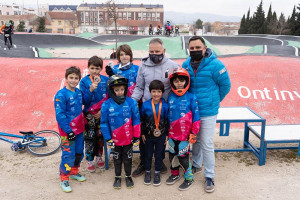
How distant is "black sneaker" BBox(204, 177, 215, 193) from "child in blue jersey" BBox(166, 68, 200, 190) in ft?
0.98

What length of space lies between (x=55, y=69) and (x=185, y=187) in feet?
21.3

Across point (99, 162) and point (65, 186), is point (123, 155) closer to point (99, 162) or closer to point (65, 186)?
point (99, 162)

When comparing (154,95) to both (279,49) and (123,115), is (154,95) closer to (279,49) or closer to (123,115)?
(123,115)

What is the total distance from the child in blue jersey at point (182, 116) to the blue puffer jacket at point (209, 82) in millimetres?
116

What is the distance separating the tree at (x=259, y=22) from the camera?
45.1m

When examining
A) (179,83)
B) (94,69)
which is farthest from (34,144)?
(179,83)

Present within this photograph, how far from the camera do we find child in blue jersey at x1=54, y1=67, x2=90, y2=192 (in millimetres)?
3436

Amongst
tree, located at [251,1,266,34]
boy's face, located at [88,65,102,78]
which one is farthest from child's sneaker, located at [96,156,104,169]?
tree, located at [251,1,266,34]

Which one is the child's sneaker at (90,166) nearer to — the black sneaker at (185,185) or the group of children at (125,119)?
the group of children at (125,119)

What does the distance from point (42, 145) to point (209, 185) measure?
3.48m

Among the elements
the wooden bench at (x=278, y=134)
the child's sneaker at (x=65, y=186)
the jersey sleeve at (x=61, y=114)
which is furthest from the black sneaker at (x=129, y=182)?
the wooden bench at (x=278, y=134)

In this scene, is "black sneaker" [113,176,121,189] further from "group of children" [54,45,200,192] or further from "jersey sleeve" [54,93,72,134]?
"jersey sleeve" [54,93,72,134]

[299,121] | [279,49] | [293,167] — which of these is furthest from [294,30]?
[293,167]

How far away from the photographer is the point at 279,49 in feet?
57.4
